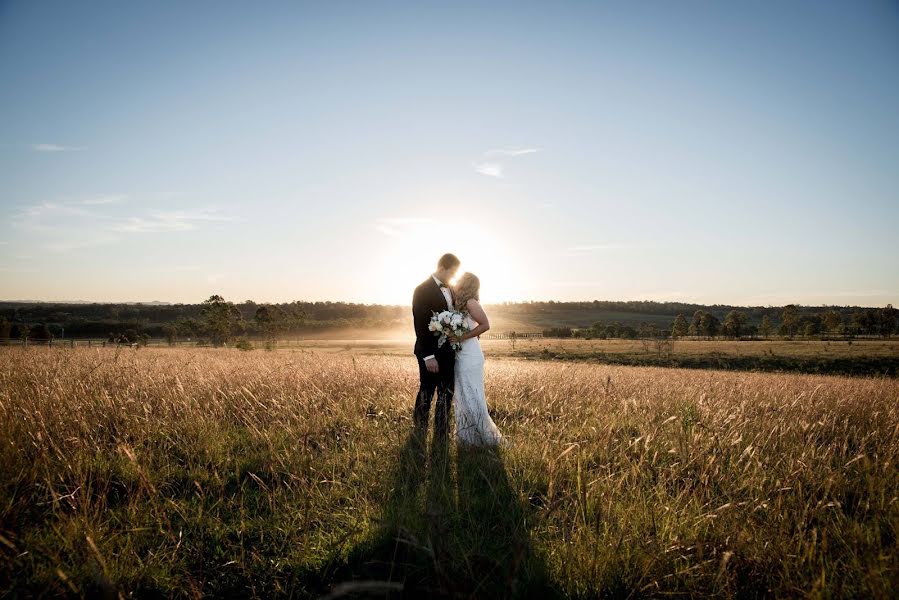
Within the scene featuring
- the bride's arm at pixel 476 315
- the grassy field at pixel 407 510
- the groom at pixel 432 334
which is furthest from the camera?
the bride's arm at pixel 476 315

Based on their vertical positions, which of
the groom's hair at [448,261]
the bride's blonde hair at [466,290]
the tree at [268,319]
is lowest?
the tree at [268,319]

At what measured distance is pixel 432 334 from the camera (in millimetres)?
6902

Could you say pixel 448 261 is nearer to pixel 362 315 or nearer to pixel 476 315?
pixel 476 315

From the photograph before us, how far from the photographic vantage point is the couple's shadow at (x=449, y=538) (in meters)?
2.54

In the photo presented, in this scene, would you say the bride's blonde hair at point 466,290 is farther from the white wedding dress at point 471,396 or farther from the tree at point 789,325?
the tree at point 789,325

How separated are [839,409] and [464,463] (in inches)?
286

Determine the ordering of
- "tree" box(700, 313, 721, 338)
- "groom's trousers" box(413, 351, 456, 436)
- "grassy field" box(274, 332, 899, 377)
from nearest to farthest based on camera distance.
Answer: "groom's trousers" box(413, 351, 456, 436), "grassy field" box(274, 332, 899, 377), "tree" box(700, 313, 721, 338)

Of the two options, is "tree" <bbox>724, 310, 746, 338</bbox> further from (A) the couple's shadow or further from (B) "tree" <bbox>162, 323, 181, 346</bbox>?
(A) the couple's shadow

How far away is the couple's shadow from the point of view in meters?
2.54

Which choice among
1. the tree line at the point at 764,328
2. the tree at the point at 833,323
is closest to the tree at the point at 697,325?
the tree line at the point at 764,328

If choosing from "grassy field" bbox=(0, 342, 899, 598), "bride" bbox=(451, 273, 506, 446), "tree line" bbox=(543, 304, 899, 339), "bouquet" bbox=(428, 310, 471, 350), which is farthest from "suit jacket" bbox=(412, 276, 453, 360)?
"tree line" bbox=(543, 304, 899, 339)

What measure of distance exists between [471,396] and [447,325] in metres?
1.13

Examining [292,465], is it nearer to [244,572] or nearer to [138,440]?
[244,572]

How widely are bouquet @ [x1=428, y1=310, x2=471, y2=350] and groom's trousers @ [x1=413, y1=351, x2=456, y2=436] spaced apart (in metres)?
0.40
